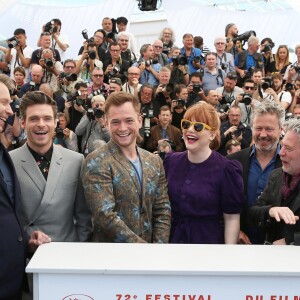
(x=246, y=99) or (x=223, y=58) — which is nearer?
(x=246, y=99)

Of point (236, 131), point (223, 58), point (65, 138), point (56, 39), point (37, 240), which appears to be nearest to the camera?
point (37, 240)

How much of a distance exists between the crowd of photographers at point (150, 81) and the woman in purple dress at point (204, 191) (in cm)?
283

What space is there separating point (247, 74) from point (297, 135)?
5724mm

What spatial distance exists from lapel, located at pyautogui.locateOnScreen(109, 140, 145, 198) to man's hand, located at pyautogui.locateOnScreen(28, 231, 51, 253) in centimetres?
49

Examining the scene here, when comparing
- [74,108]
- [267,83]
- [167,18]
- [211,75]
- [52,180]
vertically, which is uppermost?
[167,18]

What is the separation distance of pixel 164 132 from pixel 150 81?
159 centimetres

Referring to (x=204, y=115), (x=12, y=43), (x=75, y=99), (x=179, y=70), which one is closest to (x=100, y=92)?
(x=75, y=99)

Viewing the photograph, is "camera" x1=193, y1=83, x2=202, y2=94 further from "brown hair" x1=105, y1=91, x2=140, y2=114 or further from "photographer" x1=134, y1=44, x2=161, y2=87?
"brown hair" x1=105, y1=91, x2=140, y2=114

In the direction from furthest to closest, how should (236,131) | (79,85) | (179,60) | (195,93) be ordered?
1. (179,60)
2. (195,93)
3. (79,85)
4. (236,131)

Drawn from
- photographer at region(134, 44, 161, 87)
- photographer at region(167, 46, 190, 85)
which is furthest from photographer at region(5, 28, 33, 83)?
photographer at region(167, 46, 190, 85)

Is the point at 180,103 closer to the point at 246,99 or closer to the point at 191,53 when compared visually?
the point at 246,99

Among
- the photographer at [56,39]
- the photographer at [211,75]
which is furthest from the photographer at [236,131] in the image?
the photographer at [56,39]

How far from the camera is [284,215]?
2496 millimetres

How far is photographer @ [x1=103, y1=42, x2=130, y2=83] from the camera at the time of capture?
7.97 metres
